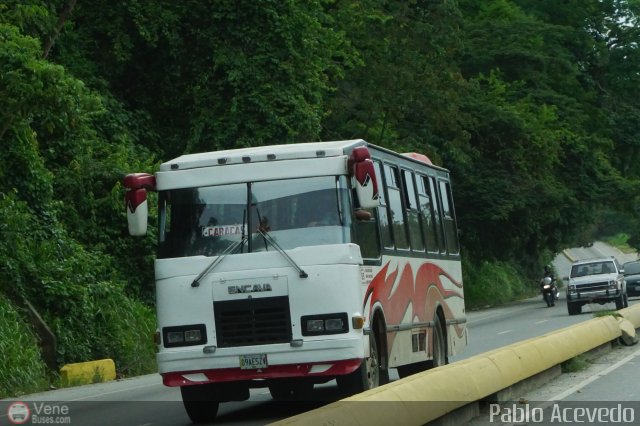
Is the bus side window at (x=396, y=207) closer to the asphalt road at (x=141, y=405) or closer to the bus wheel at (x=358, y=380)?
the asphalt road at (x=141, y=405)

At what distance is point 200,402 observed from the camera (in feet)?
50.8

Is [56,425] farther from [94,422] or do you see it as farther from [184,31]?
[184,31]

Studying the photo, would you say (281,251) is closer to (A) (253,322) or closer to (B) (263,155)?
(A) (253,322)

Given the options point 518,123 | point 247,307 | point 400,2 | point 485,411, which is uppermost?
point 400,2

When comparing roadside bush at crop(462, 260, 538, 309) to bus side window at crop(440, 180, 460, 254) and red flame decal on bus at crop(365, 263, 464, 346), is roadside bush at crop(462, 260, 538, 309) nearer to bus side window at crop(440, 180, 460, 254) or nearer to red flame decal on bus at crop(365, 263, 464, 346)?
bus side window at crop(440, 180, 460, 254)

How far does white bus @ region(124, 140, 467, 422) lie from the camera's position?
14430 mm

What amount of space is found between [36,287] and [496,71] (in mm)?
30832

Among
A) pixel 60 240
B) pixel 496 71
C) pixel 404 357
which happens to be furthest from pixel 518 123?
pixel 404 357

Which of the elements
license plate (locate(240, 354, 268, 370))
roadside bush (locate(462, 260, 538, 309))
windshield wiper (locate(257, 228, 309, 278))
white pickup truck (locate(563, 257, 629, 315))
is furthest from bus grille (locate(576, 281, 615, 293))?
license plate (locate(240, 354, 268, 370))

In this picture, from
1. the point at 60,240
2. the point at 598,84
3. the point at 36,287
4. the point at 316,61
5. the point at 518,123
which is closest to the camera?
the point at 36,287

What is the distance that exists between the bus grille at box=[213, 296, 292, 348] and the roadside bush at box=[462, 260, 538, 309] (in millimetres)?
42519

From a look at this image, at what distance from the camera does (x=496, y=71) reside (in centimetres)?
5362

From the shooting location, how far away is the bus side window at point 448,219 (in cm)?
2114

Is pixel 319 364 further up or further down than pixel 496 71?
further down
